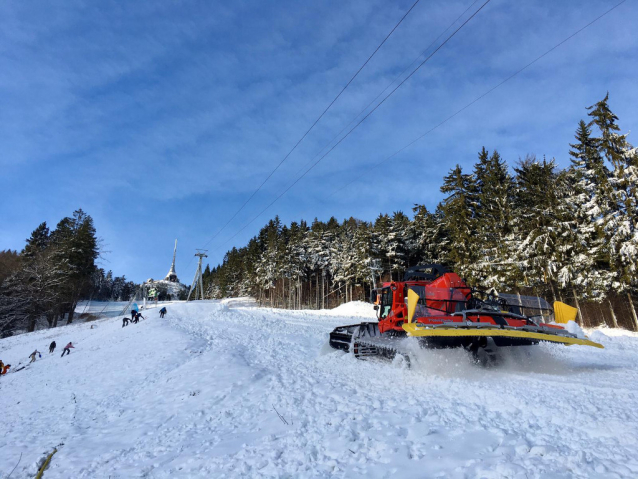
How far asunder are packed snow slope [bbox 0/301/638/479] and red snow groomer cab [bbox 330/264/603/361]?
0.53 meters

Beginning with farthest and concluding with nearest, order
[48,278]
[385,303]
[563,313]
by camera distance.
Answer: [48,278]
[385,303]
[563,313]

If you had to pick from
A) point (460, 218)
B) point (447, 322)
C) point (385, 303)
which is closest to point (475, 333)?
point (447, 322)

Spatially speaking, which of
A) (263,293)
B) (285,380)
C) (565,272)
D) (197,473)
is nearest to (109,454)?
(197,473)

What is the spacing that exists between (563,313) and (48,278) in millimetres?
51654

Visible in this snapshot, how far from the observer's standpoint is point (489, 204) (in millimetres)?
28156

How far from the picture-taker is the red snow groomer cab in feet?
24.0

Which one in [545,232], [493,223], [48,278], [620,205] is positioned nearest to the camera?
[620,205]

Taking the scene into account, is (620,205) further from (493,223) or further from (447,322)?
(447,322)

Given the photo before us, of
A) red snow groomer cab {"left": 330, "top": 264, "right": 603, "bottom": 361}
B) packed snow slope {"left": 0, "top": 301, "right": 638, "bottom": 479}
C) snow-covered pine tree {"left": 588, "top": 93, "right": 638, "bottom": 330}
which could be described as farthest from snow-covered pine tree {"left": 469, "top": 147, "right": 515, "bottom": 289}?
red snow groomer cab {"left": 330, "top": 264, "right": 603, "bottom": 361}

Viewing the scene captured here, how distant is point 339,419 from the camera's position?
571 cm

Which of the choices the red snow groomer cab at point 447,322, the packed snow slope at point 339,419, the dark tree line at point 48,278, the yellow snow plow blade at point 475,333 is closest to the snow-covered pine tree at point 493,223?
the packed snow slope at point 339,419

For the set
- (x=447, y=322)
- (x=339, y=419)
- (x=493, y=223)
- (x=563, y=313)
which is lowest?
(x=339, y=419)

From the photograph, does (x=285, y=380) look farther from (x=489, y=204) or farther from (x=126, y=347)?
(x=489, y=204)

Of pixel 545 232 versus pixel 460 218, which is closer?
pixel 545 232
